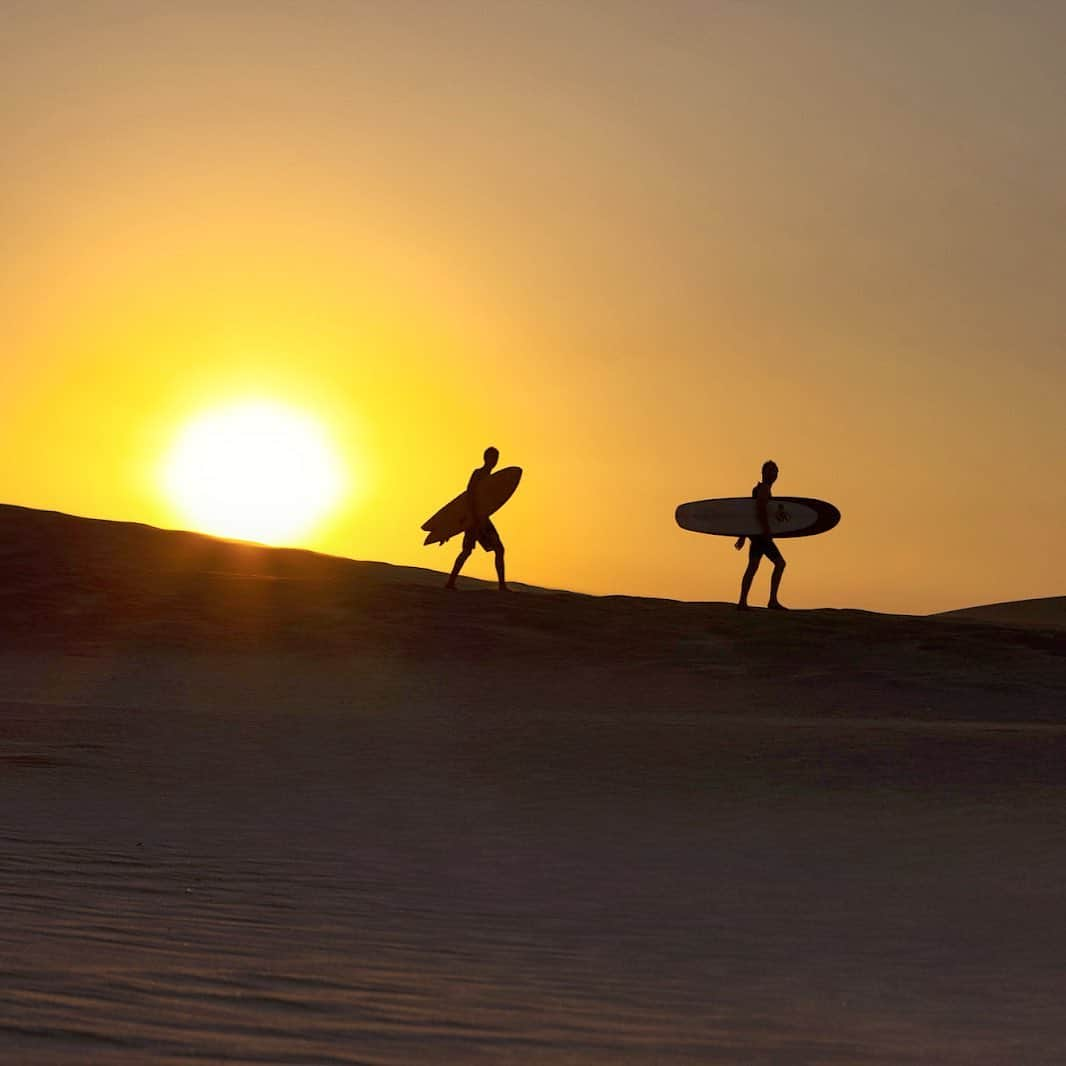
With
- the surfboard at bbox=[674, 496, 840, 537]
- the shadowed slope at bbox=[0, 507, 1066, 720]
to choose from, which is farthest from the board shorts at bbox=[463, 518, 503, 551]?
the surfboard at bbox=[674, 496, 840, 537]

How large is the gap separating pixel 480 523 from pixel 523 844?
14239mm

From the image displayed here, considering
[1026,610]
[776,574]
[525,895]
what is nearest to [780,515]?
[776,574]

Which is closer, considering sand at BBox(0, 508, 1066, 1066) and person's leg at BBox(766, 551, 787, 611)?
sand at BBox(0, 508, 1066, 1066)

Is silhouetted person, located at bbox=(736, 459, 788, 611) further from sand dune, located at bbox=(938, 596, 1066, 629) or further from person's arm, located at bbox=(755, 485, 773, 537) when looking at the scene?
sand dune, located at bbox=(938, 596, 1066, 629)

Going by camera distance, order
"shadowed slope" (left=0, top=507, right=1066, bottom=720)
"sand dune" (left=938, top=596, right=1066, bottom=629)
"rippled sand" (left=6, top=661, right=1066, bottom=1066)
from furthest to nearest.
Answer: "sand dune" (left=938, top=596, right=1066, bottom=629), "shadowed slope" (left=0, top=507, right=1066, bottom=720), "rippled sand" (left=6, top=661, right=1066, bottom=1066)

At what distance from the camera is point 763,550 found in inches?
867

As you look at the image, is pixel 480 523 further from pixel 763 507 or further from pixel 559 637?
pixel 763 507

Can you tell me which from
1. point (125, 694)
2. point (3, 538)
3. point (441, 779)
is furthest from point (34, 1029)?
point (3, 538)

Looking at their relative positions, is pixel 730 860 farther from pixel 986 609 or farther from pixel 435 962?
pixel 986 609

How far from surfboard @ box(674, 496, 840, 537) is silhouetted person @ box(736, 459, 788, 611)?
1.87m

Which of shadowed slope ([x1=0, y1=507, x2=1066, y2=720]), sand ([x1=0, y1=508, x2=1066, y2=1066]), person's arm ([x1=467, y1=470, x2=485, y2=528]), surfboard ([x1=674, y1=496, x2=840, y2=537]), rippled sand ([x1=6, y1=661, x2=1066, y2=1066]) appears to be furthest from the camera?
surfboard ([x1=674, y1=496, x2=840, y2=537])

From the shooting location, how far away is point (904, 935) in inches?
247

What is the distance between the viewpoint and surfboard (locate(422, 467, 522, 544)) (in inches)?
982

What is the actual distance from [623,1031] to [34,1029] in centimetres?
148
